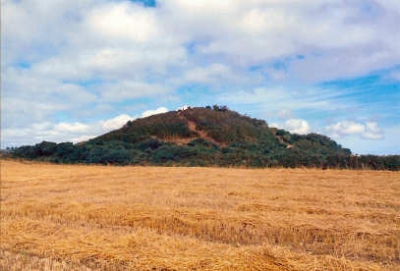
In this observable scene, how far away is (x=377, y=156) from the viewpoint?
3203cm

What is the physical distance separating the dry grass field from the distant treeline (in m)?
14.2

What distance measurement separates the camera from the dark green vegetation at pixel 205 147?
35.7m

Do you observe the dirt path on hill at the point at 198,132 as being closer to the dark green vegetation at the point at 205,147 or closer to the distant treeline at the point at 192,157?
the dark green vegetation at the point at 205,147

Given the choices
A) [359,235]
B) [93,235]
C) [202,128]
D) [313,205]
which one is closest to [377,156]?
[313,205]

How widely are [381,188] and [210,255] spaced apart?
40.4 ft

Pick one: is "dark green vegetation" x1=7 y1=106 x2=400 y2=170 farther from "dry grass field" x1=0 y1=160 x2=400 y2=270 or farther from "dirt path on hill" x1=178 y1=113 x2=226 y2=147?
"dry grass field" x1=0 y1=160 x2=400 y2=270

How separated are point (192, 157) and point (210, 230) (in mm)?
35656

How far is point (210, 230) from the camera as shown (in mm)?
10672

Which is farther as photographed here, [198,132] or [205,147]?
[198,132]

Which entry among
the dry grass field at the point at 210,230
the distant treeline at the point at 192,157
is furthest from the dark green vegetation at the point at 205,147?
the dry grass field at the point at 210,230

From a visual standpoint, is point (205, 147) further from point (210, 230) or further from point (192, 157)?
point (210, 230)

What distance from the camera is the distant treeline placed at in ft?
105

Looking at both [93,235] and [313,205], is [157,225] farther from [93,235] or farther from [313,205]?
[313,205]


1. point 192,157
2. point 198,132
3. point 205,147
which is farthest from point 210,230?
point 198,132
